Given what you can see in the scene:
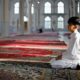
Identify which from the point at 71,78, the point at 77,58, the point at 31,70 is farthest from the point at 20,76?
the point at 77,58

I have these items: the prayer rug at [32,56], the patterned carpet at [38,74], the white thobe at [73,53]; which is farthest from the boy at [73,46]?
the prayer rug at [32,56]

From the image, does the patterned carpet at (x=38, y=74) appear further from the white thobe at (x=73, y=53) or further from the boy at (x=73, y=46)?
the boy at (x=73, y=46)

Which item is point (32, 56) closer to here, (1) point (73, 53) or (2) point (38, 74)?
(1) point (73, 53)

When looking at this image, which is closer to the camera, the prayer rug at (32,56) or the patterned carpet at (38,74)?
the patterned carpet at (38,74)

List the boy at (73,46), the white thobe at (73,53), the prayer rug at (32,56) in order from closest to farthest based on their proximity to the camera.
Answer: the white thobe at (73,53) → the boy at (73,46) → the prayer rug at (32,56)

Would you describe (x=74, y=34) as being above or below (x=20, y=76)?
above

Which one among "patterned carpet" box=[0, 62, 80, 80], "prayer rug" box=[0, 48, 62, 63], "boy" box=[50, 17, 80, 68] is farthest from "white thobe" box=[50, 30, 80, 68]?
"prayer rug" box=[0, 48, 62, 63]

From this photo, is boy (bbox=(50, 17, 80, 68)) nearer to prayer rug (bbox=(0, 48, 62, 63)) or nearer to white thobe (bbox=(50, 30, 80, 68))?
white thobe (bbox=(50, 30, 80, 68))

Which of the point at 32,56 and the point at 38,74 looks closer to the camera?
→ the point at 38,74

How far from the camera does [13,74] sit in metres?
4.50

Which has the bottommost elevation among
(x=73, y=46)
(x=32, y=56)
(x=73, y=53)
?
(x=32, y=56)

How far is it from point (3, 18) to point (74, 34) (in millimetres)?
17502

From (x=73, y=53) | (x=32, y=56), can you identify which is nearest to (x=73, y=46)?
(x=73, y=53)

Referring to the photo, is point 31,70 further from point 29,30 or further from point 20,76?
point 29,30
